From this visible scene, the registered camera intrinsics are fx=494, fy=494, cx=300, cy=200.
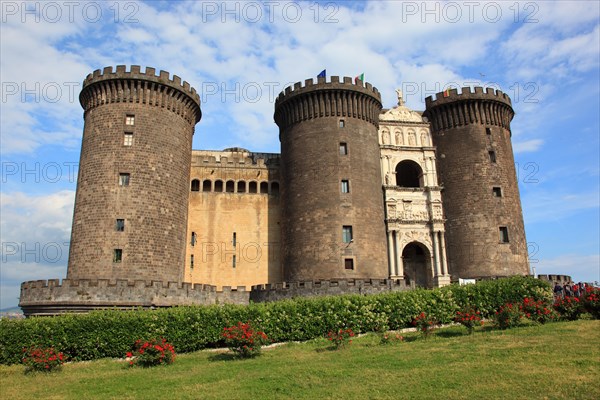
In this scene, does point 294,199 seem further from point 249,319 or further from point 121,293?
point 249,319

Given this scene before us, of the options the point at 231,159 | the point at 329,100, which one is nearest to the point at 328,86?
the point at 329,100

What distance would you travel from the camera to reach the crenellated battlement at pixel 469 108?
136ft

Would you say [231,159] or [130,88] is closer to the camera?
[130,88]

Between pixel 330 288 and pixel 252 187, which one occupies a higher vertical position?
pixel 252 187

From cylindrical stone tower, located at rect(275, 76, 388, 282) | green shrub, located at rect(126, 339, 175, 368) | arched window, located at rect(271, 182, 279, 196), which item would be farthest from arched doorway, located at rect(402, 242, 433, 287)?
green shrub, located at rect(126, 339, 175, 368)

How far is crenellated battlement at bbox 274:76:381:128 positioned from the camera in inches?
1529

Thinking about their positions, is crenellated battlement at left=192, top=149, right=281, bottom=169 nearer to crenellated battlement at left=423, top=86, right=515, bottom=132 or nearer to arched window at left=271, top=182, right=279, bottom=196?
arched window at left=271, top=182, right=279, bottom=196

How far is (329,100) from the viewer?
38.9 metres

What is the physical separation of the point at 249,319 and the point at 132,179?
15274mm

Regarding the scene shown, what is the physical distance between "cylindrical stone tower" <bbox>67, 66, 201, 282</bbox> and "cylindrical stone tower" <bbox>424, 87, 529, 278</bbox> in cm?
2105

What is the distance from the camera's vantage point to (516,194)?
40.6 meters

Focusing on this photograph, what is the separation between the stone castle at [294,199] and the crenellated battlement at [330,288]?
7 cm

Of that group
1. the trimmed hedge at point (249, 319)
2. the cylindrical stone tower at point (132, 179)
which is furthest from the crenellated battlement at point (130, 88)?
the trimmed hedge at point (249, 319)

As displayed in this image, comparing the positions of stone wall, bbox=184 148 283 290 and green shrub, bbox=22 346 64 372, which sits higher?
stone wall, bbox=184 148 283 290
